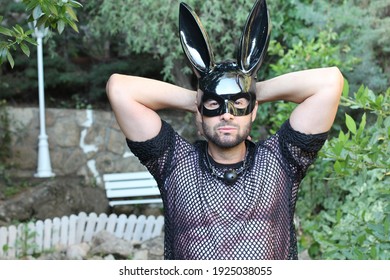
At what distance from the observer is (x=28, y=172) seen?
349 inches

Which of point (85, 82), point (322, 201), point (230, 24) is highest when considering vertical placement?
point (230, 24)

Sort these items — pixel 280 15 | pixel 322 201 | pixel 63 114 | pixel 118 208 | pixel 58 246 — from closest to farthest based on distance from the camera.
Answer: pixel 322 201
pixel 58 246
pixel 280 15
pixel 118 208
pixel 63 114

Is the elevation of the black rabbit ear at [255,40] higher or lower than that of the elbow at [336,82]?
higher

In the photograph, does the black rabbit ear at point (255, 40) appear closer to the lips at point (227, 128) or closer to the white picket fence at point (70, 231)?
the lips at point (227, 128)

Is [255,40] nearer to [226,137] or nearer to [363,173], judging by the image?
[226,137]

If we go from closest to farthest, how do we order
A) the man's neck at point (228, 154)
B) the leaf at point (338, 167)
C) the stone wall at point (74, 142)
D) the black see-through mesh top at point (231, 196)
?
the black see-through mesh top at point (231, 196)
the man's neck at point (228, 154)
the leaf at point (338, 167)
the stone wall at point (74, 142)

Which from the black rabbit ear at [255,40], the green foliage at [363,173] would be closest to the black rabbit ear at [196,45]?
the black rabbit ear at [255,40]

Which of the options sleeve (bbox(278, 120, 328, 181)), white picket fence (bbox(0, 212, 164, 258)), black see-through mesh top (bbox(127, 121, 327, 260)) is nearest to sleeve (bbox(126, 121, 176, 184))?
black see-through mesh top (bbox(127, 121, 327, 260))

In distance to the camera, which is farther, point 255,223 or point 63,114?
point 63,114

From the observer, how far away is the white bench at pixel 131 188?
839 centimetres
